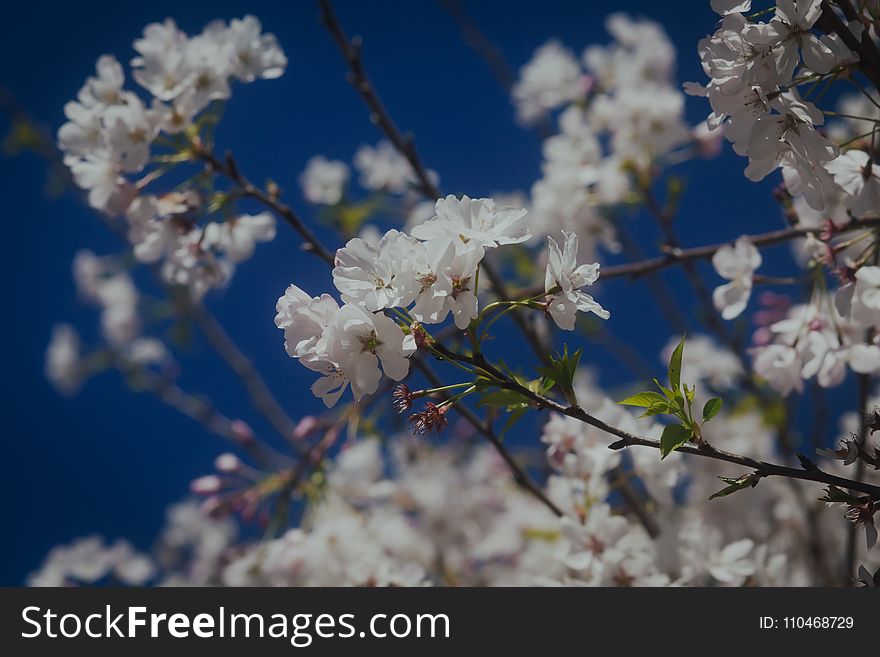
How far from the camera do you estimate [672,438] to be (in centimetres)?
96

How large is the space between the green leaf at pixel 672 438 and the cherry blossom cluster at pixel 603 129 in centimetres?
152

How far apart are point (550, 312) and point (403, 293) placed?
22 centimetres

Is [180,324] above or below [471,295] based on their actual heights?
above

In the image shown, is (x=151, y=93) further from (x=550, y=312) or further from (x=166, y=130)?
(x=550, y=312)

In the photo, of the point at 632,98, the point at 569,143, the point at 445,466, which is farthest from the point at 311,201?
the point at 445,466

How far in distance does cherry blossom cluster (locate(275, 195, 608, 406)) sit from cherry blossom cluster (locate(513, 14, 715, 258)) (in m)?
1.48

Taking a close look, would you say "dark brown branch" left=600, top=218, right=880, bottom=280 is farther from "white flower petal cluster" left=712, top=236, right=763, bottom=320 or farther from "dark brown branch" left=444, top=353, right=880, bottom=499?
"dark brown branch" left=444, top=353, right=880, bottom=499

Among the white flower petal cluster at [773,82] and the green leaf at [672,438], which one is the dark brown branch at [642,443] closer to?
the green leaf at [672,438]

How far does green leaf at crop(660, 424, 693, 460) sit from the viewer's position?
949 mm

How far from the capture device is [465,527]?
11.1ft

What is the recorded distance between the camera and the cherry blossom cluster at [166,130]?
1.66m

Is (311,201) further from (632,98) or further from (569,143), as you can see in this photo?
(632,98)
